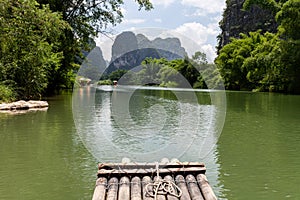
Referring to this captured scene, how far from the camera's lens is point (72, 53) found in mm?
24141

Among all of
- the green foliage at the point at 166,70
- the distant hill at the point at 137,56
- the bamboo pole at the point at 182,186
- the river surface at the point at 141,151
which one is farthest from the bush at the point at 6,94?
the bamboo pole at the point at 182,186

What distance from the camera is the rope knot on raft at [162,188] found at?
3.47 m

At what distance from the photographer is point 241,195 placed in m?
4.24

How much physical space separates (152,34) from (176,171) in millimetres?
3439

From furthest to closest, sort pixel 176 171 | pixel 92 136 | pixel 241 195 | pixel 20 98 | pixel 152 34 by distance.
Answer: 1. pixel 20 98
2. pixel 92 136
3. pixel 152 34
4. pixel 241 195
5. pixel 176 171

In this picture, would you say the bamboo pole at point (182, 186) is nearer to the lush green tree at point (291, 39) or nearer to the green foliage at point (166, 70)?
the green foliage at point (166, 70)

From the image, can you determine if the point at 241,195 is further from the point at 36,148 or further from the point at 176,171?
the point at 36,148

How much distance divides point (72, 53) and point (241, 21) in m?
52.2

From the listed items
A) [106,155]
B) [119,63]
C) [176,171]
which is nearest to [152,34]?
[119,63]

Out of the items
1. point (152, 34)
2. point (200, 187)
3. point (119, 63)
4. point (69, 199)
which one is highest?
point (152, 34)

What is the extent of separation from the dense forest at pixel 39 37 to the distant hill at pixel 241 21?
4211cm

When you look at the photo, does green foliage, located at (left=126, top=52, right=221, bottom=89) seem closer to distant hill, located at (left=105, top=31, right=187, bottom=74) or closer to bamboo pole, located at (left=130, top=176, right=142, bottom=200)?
distant hill, located at (left=105, top=31, right=187, bottom=74)

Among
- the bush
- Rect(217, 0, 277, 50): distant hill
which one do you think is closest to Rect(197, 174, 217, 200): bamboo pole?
the bush

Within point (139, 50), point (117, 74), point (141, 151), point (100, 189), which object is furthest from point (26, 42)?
point (100, 189)
